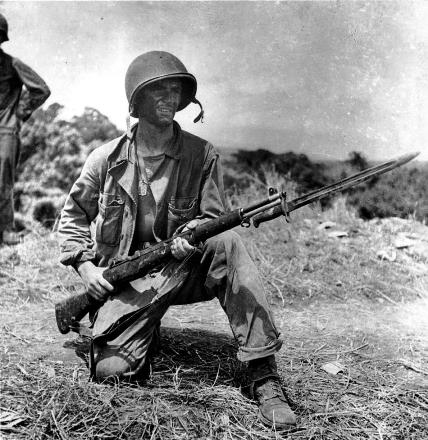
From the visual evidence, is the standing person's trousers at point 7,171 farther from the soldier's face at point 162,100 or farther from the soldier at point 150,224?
the soldier's face at point 162,100

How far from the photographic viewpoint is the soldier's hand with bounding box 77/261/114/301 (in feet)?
10.5

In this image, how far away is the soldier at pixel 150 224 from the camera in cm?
296

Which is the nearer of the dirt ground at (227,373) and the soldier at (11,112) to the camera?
the dirt ground at (227,373)

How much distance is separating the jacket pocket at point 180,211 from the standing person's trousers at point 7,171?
4099 mm

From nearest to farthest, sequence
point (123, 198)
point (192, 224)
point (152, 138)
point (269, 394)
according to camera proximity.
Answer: point (269, 394), point (192, 224), point (123, 198), point (152, 138)

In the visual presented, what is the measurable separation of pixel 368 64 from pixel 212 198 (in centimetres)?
536

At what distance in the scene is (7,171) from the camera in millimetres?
6664

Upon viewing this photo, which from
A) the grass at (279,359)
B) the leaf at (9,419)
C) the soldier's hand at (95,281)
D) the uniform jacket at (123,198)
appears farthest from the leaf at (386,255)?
the leaf at (9,419)

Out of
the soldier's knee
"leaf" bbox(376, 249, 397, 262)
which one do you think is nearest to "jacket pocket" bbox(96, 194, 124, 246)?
the soldier's knee

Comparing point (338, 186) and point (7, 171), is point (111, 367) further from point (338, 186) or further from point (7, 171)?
point (7, 171)

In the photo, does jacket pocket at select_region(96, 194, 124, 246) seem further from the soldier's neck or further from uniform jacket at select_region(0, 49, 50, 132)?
uniform jacket at select_region(0, 49, 50, 132)

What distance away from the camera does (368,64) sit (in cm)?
762

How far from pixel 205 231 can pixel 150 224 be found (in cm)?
55

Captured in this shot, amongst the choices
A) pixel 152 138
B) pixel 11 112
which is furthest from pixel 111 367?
pixel 11 112
